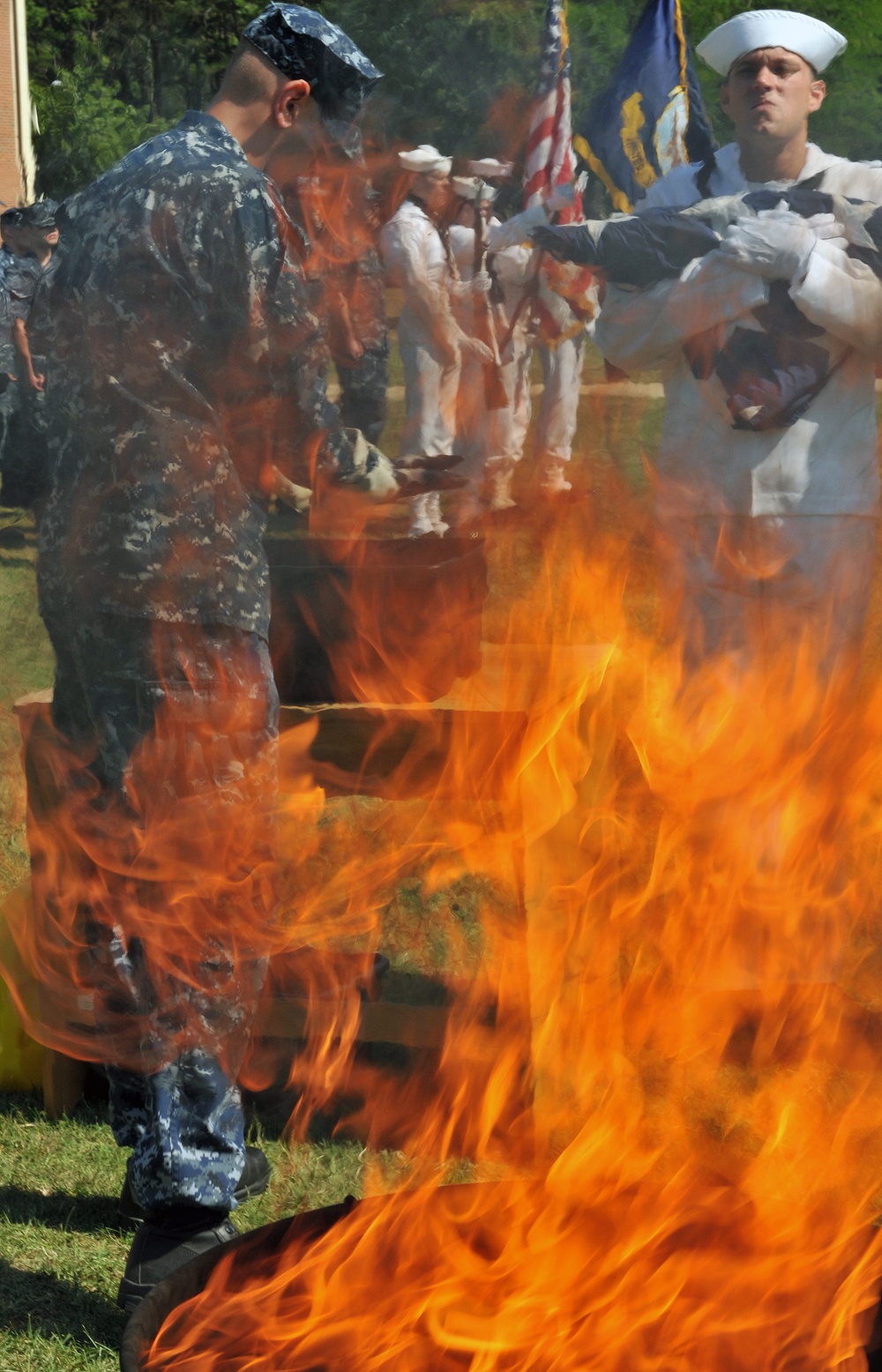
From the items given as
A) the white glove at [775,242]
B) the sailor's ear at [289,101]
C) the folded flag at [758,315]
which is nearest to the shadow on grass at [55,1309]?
the sailor's ear at [289,101]

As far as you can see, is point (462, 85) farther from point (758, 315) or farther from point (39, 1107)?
point (39, 1107)

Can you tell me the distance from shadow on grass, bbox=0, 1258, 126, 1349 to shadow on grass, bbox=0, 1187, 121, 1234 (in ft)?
0.56

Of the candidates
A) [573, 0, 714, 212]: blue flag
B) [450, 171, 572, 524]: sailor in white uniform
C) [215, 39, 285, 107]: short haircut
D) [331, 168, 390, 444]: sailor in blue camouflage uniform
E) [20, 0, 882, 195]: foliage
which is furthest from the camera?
[20, 0, 882, 195]: foliage

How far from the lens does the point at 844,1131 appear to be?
3.05 m

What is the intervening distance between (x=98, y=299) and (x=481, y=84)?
8.97m

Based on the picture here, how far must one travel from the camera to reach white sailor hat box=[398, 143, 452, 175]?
25.4ft

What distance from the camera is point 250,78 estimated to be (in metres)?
2.49

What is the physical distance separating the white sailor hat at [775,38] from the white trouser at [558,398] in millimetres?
5706

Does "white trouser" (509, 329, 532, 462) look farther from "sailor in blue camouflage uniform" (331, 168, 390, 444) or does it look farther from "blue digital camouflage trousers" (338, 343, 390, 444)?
"blue digital camouflage trousers" (338, 343, 390, 444)

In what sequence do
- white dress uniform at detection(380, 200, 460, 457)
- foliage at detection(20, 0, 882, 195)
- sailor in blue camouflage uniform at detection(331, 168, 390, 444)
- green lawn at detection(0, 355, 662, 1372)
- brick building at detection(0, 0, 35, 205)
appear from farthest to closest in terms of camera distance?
brick building at detection(0, 0, 35, 205) < foliage at detection(20, 0, 882, 195) < white dress uniform at detection(380, 200, 460, 457) < sailor in blue camouflage uniform at detection(331, 168, 390, 444) < green lawn at detection(0, 355, 662, 1372)

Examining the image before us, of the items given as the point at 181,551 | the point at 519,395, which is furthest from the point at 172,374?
the point at 519,395

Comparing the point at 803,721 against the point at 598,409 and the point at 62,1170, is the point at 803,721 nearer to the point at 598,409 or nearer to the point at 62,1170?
the point at 62,1170

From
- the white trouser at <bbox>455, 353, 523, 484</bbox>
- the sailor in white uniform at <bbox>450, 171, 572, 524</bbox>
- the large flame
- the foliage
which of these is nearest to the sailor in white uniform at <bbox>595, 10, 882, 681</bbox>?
the large flame

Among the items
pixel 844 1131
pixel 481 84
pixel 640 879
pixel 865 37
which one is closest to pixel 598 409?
pixel 481 84
